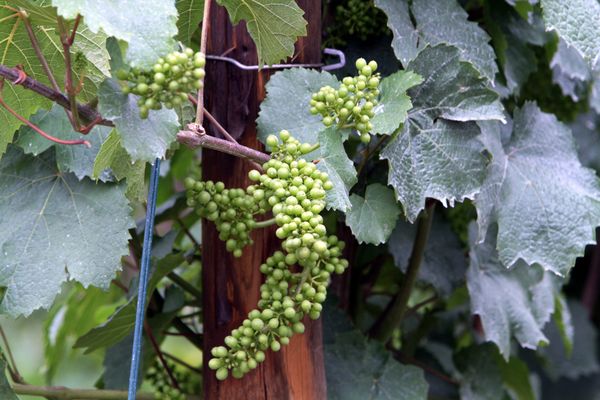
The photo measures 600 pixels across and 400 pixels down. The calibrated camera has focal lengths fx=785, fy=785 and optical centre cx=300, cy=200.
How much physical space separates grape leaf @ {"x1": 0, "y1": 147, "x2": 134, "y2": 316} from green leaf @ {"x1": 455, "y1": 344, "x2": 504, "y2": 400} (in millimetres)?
853

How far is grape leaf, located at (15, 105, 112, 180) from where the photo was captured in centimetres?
111

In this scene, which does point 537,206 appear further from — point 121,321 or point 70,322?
point 70,322

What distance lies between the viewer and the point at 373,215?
109cm

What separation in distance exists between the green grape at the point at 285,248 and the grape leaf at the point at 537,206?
302 mm

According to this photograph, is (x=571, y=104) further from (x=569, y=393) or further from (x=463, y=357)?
(x=569, y=393)

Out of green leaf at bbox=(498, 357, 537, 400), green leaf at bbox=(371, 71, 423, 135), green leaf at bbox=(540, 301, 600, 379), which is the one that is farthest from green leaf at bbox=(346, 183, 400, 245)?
green leaf at bbox=(540, 301, 600, 379)

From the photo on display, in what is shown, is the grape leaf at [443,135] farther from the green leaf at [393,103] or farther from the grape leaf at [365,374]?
the grape leaf at [365,374]

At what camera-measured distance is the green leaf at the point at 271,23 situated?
0.98 meters

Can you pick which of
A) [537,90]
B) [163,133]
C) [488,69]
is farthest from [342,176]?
[537,90]

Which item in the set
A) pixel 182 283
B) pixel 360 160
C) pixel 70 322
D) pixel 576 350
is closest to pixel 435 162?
pixel 360 160

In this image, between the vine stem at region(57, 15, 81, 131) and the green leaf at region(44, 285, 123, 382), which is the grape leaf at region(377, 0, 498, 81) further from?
the green leaf at region(44, 285, 123, 382)

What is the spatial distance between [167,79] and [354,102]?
0.28m

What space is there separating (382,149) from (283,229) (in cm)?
27

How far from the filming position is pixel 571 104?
1669mm
